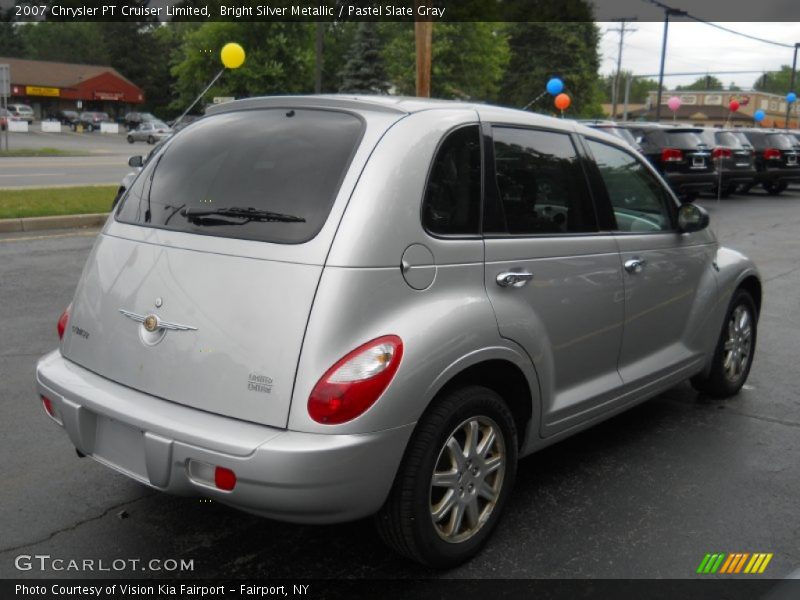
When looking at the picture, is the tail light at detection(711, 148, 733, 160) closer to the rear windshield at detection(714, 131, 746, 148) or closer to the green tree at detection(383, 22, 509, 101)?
the rear windshield at detection(714, 131, 746, 148)

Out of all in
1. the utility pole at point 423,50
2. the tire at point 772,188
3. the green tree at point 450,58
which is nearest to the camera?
the utility pole at point 423,50

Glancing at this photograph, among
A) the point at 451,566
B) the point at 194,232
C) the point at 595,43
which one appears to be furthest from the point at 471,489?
the point at 595,43

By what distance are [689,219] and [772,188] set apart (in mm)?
21758

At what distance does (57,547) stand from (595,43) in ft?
244

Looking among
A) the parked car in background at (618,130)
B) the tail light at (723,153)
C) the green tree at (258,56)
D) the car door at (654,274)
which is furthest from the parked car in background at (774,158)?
the green tree at (258,56)

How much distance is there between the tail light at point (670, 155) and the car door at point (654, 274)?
1429 cm

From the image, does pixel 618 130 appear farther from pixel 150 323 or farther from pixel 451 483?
pixel 150 323

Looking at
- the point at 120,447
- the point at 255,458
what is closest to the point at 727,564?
the point at 255,458

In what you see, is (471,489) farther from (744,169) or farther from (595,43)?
(595,43)

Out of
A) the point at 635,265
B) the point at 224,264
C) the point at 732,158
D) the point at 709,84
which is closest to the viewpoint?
the point at 224,264

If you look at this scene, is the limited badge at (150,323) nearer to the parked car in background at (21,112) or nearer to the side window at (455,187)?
the side window at (455,187)

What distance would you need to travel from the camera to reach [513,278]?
333 cm

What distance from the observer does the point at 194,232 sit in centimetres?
316

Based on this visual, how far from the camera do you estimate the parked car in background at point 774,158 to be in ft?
75.8
